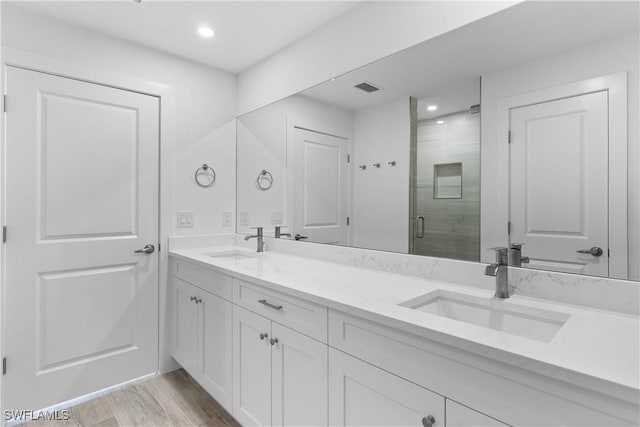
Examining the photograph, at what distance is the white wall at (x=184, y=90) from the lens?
188 cm

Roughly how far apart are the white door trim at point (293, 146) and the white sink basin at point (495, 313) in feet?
2.37

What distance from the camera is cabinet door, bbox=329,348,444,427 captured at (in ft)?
2.95

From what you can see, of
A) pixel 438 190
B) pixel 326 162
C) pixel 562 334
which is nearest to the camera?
pixel 562 334

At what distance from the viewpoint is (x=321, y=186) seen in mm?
2072

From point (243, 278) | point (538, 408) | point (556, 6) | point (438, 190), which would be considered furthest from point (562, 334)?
point (243, 278)

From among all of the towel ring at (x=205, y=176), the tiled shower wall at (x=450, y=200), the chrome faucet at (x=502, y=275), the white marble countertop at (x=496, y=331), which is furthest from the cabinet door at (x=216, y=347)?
the chrome faucet at (x=502, y=275)

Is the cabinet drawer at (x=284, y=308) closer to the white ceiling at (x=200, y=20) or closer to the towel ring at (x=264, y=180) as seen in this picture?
the towel ring at (x=264, y=180)

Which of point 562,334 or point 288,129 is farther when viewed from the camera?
point 288,129

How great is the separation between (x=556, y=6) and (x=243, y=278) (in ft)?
5.49

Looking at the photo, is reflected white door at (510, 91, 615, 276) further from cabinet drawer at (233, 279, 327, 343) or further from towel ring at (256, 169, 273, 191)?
towel ring at (256, 169, 273, 191)

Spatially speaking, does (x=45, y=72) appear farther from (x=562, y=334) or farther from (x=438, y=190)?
(x=562, y=334)

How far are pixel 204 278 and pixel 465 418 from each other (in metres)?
1.56

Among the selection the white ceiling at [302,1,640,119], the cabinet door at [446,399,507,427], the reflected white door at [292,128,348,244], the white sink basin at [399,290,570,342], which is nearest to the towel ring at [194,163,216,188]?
the reflected white door at [292,128,348,244]

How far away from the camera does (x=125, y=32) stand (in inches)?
82.2
